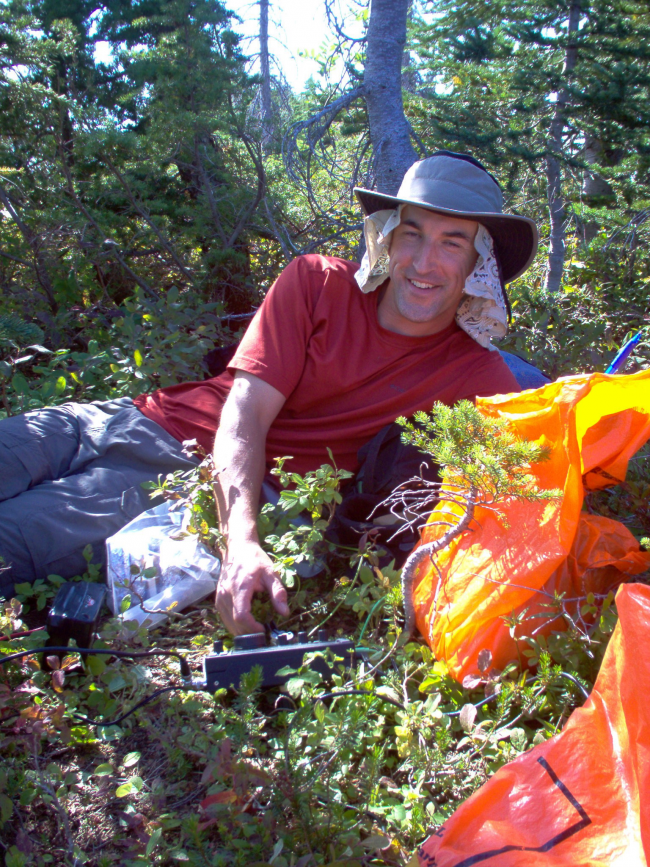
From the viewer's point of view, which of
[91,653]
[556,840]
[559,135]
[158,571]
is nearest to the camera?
[556,840]

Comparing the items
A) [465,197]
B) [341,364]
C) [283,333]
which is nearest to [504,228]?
[465,197]

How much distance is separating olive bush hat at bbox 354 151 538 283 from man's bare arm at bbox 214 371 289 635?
3.09 ft

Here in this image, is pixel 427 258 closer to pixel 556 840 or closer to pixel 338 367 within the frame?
pixel 338 367

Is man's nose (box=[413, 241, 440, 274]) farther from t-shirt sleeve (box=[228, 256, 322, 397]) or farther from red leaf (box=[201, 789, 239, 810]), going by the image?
red leaf (box=[201, 789, 239, 810])

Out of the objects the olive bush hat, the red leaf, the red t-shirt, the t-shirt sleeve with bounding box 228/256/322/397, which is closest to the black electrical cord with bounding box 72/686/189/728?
the red leaf

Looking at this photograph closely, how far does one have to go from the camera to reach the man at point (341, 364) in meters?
2.44

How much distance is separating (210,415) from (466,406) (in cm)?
145

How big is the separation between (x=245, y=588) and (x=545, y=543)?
87 cm

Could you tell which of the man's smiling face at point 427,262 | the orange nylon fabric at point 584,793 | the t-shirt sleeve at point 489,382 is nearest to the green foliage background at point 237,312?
the orange nylon fabric at point 584,793

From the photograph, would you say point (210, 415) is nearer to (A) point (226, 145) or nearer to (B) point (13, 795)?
(B) point (13, 795)

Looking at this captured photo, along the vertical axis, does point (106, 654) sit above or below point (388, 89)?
below

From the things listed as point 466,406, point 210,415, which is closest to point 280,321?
point 210,415

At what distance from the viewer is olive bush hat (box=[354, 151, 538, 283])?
2459 millimetres

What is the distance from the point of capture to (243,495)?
2234 millimetres
